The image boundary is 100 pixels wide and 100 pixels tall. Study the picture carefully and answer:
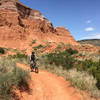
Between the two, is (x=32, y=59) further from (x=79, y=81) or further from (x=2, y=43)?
(x=2, y=43)

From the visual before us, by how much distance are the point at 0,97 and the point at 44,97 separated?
5.10 ft

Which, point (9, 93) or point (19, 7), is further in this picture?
point (19, 7)

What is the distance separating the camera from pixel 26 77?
4859 mm

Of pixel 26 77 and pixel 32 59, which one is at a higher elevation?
pixel 32 59

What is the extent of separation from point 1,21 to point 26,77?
33.6m

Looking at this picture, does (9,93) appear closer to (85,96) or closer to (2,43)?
(85,96)

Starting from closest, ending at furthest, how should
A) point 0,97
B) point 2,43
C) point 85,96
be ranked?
point 0,97 → point 85,96 → point 2,43

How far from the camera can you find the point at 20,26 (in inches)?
1383

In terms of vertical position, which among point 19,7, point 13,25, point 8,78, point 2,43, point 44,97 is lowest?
point 44,97

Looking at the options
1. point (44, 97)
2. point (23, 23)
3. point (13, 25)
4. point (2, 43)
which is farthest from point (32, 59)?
point (23, 23)

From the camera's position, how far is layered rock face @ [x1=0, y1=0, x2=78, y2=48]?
31.7 meters

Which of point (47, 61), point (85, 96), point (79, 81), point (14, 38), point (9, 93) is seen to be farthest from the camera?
point (14, 38)

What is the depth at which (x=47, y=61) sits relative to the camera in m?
10.2

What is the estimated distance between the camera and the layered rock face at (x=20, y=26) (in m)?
31.7
